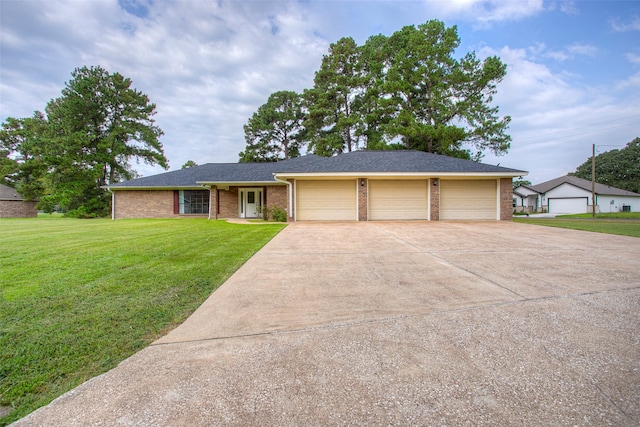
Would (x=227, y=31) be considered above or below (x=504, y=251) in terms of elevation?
above

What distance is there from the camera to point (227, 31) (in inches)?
507

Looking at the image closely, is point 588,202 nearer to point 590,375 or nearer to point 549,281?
point 549,281

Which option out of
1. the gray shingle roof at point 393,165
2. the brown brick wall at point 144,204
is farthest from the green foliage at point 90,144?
the gray shingle roof at point 393,165

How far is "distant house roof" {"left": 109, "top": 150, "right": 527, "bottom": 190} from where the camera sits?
43.9 ft

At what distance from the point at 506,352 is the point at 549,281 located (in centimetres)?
254

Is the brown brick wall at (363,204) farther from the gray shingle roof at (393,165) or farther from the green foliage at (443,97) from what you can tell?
the green foliage at (443,97)

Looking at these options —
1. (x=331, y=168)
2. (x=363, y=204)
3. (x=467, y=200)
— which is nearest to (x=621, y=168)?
(x=467, y=200)

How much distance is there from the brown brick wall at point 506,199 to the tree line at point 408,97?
8.21 metres

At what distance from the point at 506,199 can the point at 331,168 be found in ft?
29.0

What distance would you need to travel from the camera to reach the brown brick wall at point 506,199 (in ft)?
45.3

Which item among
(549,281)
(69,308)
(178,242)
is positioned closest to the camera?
(69,308)

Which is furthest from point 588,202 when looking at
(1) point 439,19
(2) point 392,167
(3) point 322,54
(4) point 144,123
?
(4) point 144,123

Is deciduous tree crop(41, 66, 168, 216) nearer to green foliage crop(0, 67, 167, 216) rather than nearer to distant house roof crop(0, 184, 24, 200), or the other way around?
green foliage crop(0, 67, 167, 216)

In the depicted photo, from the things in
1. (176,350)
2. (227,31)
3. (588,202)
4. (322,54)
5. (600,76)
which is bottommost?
(176,350)
